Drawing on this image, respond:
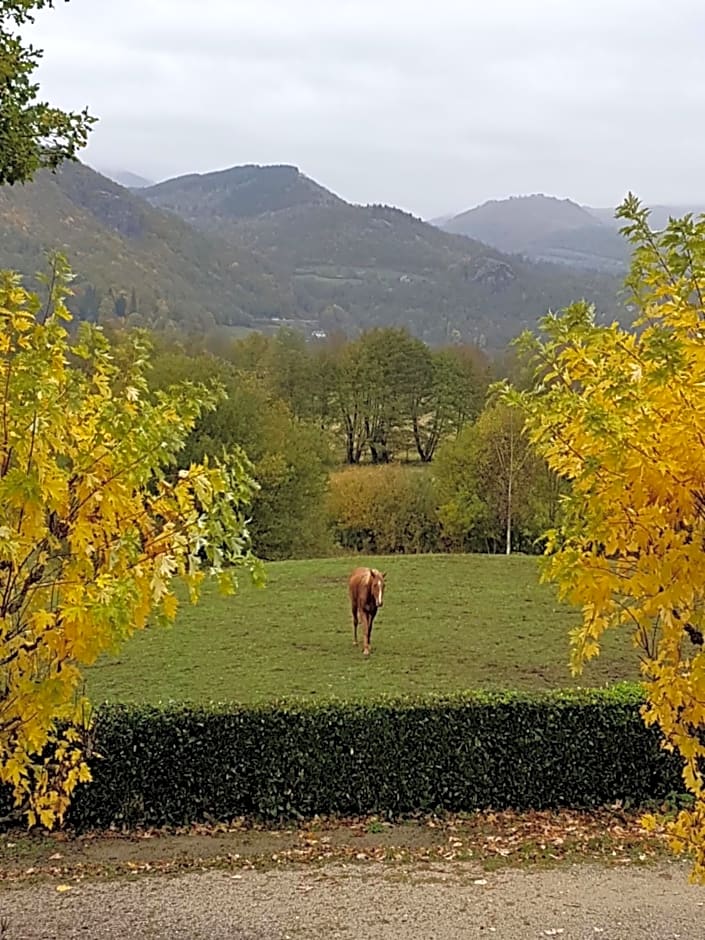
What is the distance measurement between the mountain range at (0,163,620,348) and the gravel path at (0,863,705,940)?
1801 inches

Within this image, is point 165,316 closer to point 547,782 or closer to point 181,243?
point 181,243

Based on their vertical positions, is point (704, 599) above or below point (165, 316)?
below

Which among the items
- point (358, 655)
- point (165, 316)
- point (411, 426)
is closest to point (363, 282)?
point (165, 316)

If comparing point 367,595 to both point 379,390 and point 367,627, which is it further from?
point 379,390

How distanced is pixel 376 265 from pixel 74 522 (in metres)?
101

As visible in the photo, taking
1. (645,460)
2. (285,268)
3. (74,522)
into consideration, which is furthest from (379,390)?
(285,268)

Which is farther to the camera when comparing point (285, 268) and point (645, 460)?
point (285, 268)

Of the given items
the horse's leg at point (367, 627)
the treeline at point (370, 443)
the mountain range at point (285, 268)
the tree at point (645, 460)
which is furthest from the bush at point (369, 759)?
the mountain range at point (285, 268)

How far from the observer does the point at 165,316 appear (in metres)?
60.8

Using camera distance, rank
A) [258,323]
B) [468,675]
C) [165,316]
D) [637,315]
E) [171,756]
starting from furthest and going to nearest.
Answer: [258,323] < [165,316] < [468,675] < [171,756] < [637,315]

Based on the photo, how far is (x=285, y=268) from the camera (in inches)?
4028

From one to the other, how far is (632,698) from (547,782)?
1158 millimetres

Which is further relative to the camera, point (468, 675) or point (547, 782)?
point (468, 675)

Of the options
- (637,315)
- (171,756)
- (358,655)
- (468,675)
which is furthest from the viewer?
(358,655)
